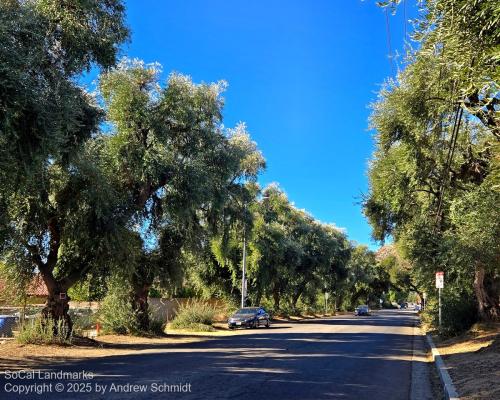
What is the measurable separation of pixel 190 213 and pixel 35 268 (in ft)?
21.3

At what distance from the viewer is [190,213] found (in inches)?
862

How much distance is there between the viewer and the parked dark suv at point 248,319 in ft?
111

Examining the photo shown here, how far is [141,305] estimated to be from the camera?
2461 centimetres

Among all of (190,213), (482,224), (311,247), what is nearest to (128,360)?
(190,213)

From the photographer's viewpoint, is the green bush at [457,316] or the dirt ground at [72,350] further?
the green bush at [457,316]

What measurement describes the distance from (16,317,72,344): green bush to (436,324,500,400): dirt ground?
1290 centimetres

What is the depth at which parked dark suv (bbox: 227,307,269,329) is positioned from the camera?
111 feet

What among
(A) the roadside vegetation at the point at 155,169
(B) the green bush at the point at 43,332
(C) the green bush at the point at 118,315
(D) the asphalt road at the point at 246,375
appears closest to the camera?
(D) the asphalt road at the point at 246,375

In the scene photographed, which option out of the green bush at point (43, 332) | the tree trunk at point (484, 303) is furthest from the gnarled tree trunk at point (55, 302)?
the tree trunk at point (484, 303)

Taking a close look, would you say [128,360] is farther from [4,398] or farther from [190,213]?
[190,213]

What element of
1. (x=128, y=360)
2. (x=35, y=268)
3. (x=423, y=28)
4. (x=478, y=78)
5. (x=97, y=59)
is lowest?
(x=128, y=360)

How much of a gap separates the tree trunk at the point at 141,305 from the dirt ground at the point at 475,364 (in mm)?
13306

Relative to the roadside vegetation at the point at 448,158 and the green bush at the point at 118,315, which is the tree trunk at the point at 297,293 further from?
the green bush at the point at 118,315

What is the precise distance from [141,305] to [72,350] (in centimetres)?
752
